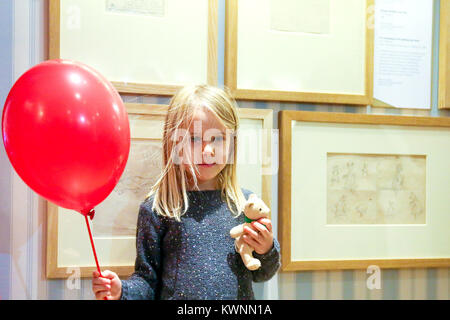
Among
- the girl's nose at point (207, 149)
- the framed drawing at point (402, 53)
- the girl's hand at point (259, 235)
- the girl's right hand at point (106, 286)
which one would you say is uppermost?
the framed drawing at point (402, 53)

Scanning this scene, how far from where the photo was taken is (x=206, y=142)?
0.64 meters

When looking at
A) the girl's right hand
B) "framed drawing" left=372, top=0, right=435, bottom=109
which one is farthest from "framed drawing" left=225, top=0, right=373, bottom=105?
the girl's right hand

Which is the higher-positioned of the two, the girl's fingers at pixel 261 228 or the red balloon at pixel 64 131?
the red balloon at pixel 64 131

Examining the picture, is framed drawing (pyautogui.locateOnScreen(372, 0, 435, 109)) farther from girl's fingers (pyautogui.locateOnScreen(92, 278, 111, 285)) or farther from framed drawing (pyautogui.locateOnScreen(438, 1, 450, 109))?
girl's fingers (pyautogui.locateOnScreen(92, 278, 111, 285))

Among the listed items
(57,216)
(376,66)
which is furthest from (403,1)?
(57,216)

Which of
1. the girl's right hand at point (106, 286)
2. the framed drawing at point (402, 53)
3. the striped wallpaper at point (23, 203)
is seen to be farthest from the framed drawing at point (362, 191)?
the girl's right hand at point (106, 286)

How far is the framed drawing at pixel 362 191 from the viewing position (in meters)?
0.75

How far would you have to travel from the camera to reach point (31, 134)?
503 mm

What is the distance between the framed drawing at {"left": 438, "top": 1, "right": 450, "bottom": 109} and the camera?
2.53 ft

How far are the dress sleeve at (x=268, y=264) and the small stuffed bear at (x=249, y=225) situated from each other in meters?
0.03

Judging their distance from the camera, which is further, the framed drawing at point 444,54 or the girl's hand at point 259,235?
the framed drawing at point 444,54

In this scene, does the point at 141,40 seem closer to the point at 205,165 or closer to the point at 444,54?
the point at 205,165

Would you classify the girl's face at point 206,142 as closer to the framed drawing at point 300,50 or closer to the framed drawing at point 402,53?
the framed drawing at point 300,50

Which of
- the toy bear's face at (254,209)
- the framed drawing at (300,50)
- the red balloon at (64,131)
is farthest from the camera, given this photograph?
the framed drawing at (300,50)
